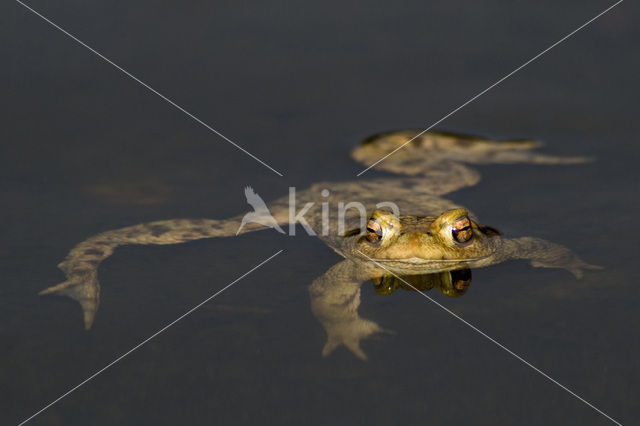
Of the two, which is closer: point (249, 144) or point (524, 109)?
point (249, 144)

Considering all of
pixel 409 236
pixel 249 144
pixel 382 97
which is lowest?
pixel 409 236

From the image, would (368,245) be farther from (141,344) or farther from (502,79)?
(502,79)

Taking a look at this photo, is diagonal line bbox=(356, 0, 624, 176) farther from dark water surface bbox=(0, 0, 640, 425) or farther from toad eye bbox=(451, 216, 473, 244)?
toad eye bbox=(451, 216, 473, 244)

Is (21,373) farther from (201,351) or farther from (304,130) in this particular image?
(304,130)

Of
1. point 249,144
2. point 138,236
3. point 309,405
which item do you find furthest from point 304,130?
point 309,405

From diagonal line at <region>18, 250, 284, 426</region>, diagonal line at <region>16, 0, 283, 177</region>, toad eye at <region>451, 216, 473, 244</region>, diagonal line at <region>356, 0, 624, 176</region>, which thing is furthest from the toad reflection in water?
diagonal line at <region>16, 0, 283, 177</region>

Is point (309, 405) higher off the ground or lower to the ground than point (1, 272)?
lower

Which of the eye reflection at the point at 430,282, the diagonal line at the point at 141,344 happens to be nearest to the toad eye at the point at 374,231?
the eye reflection at the point at 430,282

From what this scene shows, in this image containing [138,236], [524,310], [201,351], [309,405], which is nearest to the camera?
[309,405]
